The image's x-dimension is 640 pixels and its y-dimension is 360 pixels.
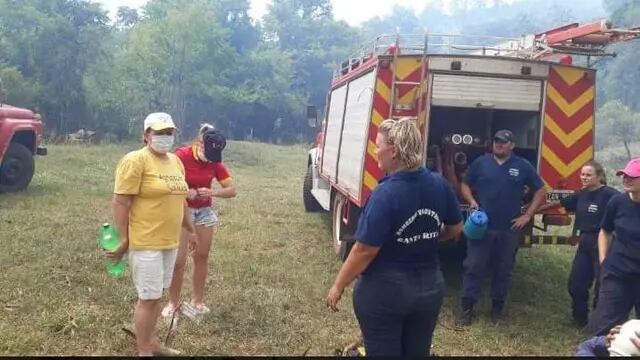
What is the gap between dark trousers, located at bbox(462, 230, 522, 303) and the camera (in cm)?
550

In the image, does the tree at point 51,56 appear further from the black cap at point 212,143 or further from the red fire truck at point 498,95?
the black cap at point 212,143

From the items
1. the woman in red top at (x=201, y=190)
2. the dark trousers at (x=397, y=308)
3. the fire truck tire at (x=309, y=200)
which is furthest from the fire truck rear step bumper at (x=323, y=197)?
the dark trousers at (x=397, y=308)

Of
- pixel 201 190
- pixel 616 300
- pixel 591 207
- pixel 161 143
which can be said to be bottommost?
pixel 616 300

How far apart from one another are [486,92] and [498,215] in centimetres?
138

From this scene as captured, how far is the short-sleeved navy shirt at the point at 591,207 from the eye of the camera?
5359 mm

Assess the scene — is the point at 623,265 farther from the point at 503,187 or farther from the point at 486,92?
the point at 486,92

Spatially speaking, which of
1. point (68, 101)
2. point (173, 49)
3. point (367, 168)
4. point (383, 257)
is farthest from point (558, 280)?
point (173, 49)

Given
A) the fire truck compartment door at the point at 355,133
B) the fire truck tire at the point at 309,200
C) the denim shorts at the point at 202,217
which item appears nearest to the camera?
the denim shorts at the point at 202,217


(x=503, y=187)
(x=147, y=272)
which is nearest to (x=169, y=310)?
(x=147, y=272)

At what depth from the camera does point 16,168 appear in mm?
10492

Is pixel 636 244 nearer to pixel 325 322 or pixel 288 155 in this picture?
pixel 325 322

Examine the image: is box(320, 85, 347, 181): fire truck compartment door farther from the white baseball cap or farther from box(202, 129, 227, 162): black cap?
the white baseball cap

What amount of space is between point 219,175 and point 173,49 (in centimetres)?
3183

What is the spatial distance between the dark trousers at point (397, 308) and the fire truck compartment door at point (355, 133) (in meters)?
3.30
